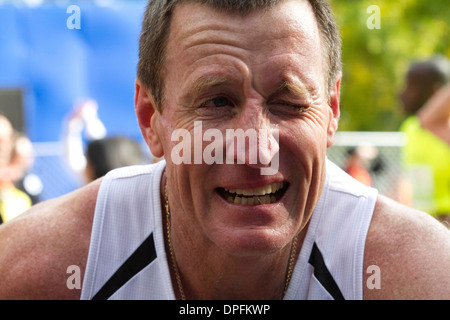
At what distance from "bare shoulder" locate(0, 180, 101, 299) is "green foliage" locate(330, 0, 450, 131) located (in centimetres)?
1263

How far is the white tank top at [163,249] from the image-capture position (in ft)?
8.57

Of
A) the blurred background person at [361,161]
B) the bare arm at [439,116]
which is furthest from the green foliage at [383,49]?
the bare arm at [439,116]

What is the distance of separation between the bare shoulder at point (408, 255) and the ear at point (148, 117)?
0.93m

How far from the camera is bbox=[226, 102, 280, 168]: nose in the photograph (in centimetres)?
229

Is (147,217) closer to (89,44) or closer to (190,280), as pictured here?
(190,280)

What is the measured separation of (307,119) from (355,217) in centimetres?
51

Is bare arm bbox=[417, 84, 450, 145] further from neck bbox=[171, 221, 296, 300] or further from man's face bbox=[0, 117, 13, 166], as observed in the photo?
man's face bbox=[0, 117, 13, 166]

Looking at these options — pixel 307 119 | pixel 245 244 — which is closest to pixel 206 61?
pixel 307 119

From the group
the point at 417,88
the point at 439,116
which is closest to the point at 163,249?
the point at 439,116

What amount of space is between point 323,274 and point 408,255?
0.34m

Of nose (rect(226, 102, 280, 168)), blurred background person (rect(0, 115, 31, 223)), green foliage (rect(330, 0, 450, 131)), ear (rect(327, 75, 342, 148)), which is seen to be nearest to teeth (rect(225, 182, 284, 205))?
nose (rect(226, 102, 280, 168))

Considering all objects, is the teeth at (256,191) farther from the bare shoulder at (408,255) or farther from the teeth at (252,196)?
the bare shoulder at (408,255)

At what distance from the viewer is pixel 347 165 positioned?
941 centimetres

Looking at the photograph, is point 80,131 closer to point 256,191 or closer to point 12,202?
point 12,202
